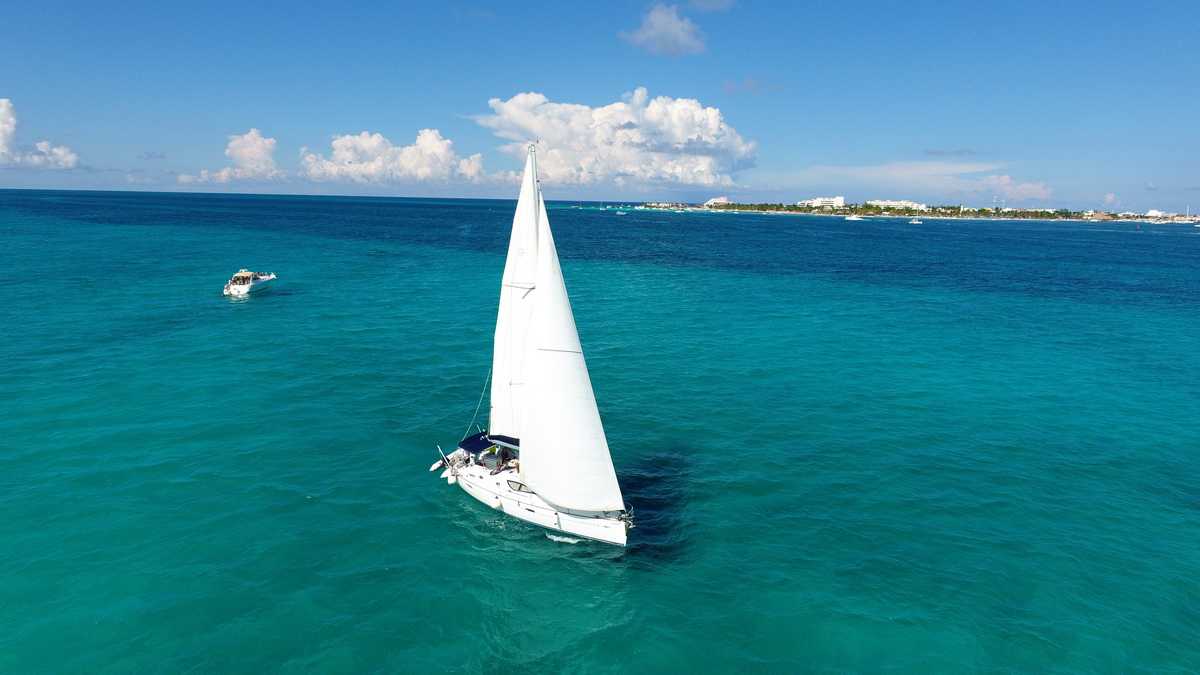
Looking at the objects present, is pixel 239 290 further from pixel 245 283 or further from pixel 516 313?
pixel 516 313

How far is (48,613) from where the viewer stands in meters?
24.6

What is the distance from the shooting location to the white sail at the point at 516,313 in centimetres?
2881

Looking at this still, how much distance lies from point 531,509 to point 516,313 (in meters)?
9.96

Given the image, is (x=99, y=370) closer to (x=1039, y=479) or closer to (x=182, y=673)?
(x=182, y=673)

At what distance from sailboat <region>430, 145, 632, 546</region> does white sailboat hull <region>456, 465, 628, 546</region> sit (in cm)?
5

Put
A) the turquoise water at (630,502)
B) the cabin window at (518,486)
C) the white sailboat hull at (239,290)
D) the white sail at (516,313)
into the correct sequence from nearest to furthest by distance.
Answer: the turquoise water at (630,502), the white sail at (516,313), the cabin window at (518,486), the white sailboat hull at (239,290)

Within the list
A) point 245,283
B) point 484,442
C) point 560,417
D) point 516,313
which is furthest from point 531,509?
point 245,283

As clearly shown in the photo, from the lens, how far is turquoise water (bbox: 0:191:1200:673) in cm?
2445

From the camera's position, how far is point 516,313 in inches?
1235

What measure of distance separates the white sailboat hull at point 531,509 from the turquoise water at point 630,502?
95 centimetres

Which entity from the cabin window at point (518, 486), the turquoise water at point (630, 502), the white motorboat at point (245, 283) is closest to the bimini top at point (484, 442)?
the cabin window at point (518, 486)

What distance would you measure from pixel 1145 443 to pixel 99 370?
80.7 m

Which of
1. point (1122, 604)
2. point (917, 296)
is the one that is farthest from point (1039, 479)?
point (917, 296)

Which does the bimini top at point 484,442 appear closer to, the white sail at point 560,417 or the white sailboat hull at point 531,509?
the white sailboat hull at point 531,509
